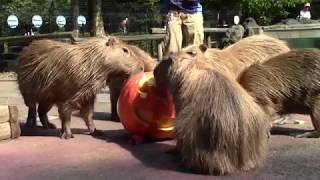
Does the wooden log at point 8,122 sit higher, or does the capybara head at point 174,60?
the capybara head at point 174,60

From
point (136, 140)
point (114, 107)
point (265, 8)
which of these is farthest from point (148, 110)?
point (265, 8)

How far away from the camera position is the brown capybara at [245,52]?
7.64 m

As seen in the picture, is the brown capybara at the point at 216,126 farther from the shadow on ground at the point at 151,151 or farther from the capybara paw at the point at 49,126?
the capybara paw at the point at 49,126

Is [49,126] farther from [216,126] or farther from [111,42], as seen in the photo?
[216,126]

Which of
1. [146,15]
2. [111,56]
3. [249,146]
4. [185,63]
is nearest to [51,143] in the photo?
[111,56]

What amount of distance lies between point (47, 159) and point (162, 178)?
151 cm

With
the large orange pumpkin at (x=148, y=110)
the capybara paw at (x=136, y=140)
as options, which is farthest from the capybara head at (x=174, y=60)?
the capybara paw at (x=136, y=140)

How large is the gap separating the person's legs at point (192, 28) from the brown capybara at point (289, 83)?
174 centimetres

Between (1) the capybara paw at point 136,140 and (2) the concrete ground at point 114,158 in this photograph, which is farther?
(1) the capybara paw at point 136,140

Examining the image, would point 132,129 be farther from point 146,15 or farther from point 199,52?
point 146,15

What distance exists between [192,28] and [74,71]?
2.08 meters

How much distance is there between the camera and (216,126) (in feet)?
19.2

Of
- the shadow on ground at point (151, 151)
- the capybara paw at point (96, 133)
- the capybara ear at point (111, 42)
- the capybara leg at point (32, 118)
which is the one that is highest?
the capybara ear at point (111, 42)

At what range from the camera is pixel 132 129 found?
7.59 metres
